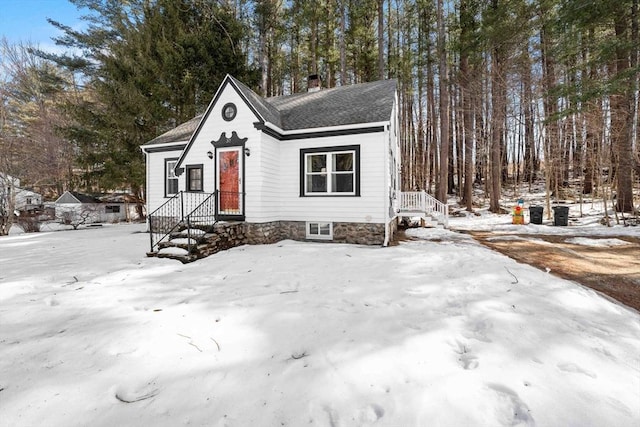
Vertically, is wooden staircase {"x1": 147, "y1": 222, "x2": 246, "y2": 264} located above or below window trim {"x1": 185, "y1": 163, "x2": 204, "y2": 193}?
below

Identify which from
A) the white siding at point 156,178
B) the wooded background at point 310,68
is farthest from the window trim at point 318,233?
the wooded background at point 310,68

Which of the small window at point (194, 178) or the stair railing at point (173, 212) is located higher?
the small window at point (194, 178)

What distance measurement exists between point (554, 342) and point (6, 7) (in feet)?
72.1

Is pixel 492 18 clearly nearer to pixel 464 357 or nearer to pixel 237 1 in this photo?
pixel 237 1

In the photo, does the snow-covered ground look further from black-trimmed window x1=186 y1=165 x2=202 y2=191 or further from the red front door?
black-trimmed window x1=186 y1=165 x2=202 y2=191

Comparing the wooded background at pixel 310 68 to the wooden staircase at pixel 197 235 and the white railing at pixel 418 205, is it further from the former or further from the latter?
the wooden staircase at pixel 197 235

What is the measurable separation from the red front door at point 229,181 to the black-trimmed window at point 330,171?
2.06m

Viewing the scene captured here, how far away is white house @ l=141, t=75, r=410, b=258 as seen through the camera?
343 inches

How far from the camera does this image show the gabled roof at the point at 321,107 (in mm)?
8820

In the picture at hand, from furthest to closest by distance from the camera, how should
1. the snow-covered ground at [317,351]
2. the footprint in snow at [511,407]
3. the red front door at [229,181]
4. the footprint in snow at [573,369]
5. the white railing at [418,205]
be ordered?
the white railing at [418,205], the red front door at [229,181], the footprint in snow at [573,369], the snow-covered ground at [317,351], the footprint in snow at [511,407]

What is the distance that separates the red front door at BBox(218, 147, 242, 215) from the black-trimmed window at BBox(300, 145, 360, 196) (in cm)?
206

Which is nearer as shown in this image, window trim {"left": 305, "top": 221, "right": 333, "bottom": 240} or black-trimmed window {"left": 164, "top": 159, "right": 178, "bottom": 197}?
window trim {"left": 305, "top": 221, "right": 333, "bottom": 240}

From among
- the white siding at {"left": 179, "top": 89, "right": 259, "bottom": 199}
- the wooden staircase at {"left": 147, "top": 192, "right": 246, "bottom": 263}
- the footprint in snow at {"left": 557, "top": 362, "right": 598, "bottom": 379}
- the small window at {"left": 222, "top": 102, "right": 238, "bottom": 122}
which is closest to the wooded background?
the white siding at {"left": 179, "top": 89, "right": 259, "bottom": 199}

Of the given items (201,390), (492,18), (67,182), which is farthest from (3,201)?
(492,18)
